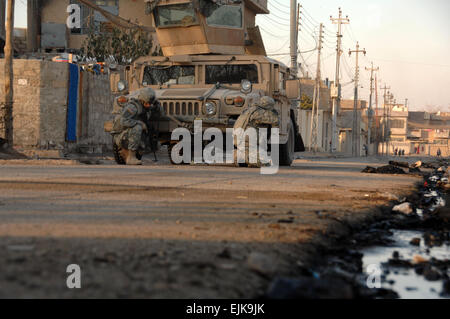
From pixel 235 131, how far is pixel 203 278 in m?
8.35

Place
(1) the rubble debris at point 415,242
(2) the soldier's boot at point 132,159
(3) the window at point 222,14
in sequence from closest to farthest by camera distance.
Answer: (1) the rubble debris at point 415,242 → (2) the soldier's boot at point 132,159 → (3) the window at point 222,14

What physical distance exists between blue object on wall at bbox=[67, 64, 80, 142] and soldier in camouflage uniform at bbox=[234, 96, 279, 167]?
27.7 ft

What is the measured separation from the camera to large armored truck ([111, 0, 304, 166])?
37.0 feet

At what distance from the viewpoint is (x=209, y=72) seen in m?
12.3

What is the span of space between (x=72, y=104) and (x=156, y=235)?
51.0 ft

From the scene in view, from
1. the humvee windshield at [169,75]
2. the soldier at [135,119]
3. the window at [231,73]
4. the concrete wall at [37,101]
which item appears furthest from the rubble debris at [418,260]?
the concrete wall at [37,101]

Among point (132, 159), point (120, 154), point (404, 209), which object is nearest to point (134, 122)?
point (132, 159)

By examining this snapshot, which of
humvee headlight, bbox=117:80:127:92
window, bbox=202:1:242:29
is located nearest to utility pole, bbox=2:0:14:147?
humvee headlight, bbox=117:80:127:92

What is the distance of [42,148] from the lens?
1766cm

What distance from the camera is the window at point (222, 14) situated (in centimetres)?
1324

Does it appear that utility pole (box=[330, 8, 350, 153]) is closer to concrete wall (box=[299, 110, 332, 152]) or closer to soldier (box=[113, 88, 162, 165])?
concrete wall (box=[299, 110, 332, 152])

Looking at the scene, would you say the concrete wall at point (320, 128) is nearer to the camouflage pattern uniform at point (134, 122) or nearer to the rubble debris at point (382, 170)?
the rubble debris at point (382, 170)

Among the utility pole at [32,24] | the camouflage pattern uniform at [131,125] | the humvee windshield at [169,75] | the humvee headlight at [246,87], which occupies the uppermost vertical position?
the utility pole at [32,24]

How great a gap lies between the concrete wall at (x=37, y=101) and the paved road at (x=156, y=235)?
36.8 ft
